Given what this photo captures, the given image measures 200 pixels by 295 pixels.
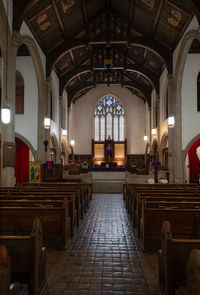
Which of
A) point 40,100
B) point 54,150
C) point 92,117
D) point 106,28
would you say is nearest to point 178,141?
point 106,28

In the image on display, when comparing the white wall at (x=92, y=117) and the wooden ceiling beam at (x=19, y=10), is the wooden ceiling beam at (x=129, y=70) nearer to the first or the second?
the white wall at (x=92, y=117)

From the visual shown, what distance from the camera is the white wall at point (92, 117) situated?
21.4 metres

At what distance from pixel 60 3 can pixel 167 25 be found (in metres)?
4.75

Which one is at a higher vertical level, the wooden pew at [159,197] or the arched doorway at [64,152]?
the arched doorway at [64,152]

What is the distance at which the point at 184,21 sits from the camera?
31.1 ft

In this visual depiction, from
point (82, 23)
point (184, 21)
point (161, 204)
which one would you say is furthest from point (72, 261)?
point (82, 23)

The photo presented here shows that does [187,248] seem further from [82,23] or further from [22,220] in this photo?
[82,23]

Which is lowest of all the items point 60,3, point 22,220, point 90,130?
point 22,220

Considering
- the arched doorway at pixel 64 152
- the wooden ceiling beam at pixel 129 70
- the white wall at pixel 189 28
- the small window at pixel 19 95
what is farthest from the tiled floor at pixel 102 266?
the arched doorway at pixel 64 152

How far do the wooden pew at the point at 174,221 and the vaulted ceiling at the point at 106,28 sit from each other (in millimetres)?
6683

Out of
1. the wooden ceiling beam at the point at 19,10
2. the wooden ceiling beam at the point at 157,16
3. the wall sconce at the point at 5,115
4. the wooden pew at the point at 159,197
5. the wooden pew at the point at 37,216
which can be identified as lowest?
the wooden pew at the point at 37,216

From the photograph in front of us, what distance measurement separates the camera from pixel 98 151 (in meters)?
21.3

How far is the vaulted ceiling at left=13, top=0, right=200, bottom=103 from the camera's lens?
9367 millimetres

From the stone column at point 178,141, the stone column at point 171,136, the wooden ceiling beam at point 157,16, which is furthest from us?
the stone column at point 171,136
